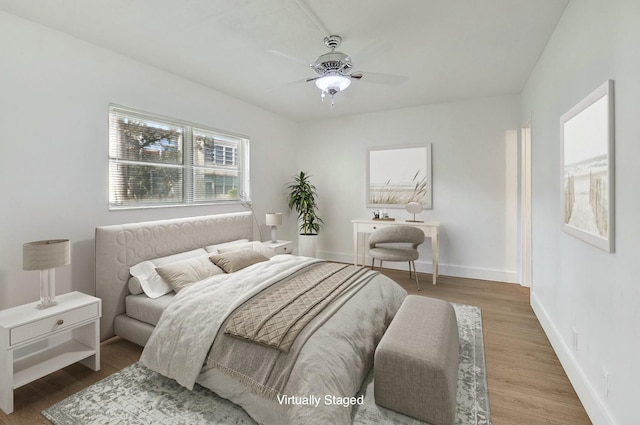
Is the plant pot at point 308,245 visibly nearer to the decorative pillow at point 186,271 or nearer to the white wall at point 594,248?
the decorative pillow at point 186,271

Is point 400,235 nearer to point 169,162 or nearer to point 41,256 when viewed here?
point 169,162

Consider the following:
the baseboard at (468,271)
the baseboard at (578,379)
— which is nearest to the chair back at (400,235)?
the baseboard at (468,271)

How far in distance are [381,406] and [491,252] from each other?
3.50m

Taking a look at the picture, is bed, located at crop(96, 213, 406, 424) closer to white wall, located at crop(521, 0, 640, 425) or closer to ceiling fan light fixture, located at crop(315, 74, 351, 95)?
white wall, located at crop(521, 0, 640, 425)

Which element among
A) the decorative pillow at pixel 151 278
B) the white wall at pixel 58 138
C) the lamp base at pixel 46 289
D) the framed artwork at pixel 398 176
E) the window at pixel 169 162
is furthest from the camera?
the framed artwork at pixel 398 176

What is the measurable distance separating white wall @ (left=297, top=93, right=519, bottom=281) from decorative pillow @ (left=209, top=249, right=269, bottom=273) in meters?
2.68

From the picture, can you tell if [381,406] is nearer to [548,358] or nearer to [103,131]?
[548,358]

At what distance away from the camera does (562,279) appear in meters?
2.35

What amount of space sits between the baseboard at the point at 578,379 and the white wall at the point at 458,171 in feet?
5.59

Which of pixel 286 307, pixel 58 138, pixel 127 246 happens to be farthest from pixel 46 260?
pixel 286 307

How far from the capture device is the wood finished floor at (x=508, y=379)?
1.80m

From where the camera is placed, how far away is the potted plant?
205 inches

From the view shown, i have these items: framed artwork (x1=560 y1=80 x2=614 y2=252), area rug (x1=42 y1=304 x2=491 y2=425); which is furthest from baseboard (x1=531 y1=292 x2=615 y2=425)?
framed artwork (x1=560 y1=80 x2=614 y2=252)

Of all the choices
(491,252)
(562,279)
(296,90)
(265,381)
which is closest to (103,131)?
(296,90)
